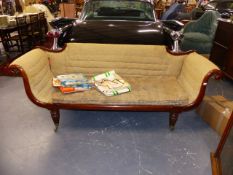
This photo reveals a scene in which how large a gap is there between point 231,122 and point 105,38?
193cm

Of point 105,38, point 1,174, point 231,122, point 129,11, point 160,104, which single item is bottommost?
point 1,174

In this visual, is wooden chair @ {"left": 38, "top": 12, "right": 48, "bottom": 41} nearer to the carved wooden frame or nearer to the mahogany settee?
the mahogany settee

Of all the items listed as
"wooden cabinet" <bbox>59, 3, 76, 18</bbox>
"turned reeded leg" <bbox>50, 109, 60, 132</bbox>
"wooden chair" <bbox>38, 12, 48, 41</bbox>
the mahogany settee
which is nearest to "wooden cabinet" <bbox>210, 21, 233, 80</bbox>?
the mahogany settee

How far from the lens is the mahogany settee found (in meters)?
1.92

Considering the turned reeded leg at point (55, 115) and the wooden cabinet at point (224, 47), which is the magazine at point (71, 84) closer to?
the turned reeded leg at point (55, 115)

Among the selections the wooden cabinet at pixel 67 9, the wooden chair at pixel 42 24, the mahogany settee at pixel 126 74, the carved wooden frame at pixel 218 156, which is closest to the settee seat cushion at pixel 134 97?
the mahogany settee at pixel 126 74

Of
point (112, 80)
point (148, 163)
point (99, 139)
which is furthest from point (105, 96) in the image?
point (148, 163)

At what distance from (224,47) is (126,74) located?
1.88 metres

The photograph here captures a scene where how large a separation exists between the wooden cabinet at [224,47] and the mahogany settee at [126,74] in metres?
1.27

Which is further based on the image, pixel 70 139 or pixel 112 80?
pixel 112 80

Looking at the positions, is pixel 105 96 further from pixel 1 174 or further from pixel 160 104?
pixel 1 174

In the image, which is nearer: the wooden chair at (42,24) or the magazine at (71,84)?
the magazine at (71,84)

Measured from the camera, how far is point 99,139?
204 centimetres

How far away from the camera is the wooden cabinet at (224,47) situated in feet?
10.2
